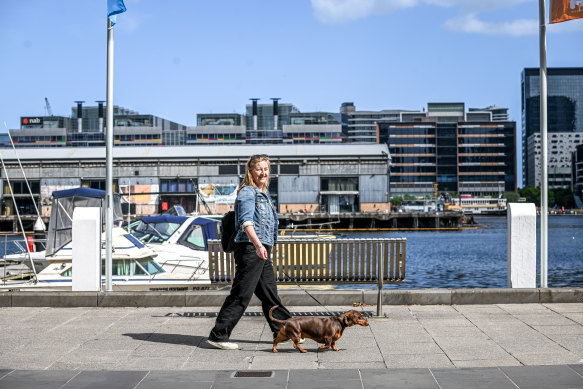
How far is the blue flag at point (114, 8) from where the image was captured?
12.6m

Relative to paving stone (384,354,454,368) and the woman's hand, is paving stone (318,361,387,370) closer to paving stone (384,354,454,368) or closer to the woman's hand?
paving stone (384,354,454,368)

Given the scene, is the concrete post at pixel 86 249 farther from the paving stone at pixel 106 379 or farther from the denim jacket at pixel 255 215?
the paving stone at pixel 106 379

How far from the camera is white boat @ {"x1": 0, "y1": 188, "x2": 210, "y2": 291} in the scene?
62.8 ft

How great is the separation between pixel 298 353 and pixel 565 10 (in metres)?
7.75

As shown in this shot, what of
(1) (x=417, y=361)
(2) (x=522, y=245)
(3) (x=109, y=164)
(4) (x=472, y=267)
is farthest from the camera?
(4) (x=472, y=267)

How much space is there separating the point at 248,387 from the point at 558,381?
9.00 ft

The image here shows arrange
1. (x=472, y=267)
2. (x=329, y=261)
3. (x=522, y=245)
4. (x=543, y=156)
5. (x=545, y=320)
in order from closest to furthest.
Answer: (x=545, y=320) → (x=329, y=261) → (x=522, y=245) → (x=543, y=156) → (x=472, y=267)

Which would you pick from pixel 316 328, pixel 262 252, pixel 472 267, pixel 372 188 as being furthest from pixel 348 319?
pixel 372 188

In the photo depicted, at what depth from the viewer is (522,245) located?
40.0 ft

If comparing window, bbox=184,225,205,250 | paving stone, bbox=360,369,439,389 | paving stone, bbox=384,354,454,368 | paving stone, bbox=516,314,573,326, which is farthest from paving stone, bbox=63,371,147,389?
window, bbox=184,225,205,250

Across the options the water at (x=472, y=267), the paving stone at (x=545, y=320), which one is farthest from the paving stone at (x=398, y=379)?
the water at (x=472, y=267)

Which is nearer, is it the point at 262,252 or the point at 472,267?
the point at 262,252

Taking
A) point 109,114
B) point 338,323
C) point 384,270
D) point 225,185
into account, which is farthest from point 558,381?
point 225,185

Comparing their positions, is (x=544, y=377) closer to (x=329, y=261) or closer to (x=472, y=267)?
(x=329, y=261)
